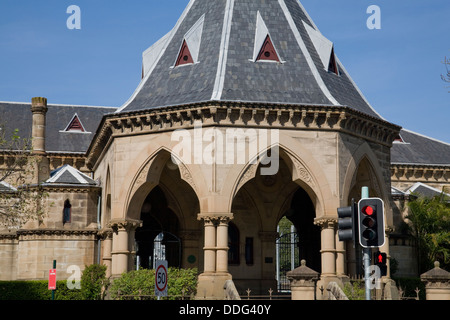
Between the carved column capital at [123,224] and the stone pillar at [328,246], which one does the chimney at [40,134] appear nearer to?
the carved column capital at [123,224]

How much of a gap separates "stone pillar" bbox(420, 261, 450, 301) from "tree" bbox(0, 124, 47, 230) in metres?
15.1

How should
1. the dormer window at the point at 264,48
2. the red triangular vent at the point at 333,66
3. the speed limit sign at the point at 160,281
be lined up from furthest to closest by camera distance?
→ the red triangular vent at the point at 333,66 < the dormer window at the point at 264,48 < the speed limit sign at the point at 160,281

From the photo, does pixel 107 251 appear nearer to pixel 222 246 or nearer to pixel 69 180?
pixel 69 180

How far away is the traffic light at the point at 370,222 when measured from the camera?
17469 mm

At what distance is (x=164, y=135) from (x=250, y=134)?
4022 mm

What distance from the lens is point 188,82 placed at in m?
36.8

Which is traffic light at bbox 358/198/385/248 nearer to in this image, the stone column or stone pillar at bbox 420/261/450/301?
stone pillar at bbox 420/261/450/301

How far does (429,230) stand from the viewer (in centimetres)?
4444

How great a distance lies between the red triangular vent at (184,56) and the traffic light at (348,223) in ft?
68.6

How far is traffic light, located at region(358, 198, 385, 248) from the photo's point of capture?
17469 mm

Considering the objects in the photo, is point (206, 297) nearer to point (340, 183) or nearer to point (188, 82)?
point (340, 183)

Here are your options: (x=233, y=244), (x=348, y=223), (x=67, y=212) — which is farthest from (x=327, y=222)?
(x=67, y=212)

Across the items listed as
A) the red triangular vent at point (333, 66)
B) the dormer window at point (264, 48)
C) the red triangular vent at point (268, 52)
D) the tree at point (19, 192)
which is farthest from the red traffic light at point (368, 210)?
the red triangular vent at point (333, 66)
